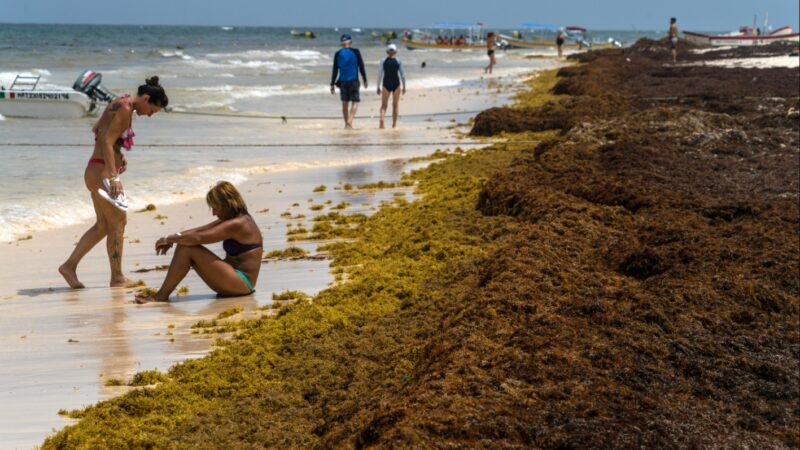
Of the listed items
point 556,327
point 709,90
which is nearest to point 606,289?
point 556,327

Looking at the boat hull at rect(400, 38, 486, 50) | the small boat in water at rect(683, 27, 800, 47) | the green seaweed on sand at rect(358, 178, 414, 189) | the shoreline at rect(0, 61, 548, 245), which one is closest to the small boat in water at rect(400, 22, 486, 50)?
the boat hull at rect(400, 38, 486, 50)

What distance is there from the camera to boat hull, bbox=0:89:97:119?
22078 millimetres

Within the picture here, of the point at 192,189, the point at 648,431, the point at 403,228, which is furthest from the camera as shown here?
the point at 192,189

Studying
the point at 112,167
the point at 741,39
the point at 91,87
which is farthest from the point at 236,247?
the point at 741,39

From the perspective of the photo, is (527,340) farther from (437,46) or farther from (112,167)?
(437,46)

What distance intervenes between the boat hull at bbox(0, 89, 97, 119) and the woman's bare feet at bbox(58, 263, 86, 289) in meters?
15.4

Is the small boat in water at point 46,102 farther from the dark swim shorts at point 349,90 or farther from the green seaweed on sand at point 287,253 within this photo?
the green seaweed on sand at point 287,253

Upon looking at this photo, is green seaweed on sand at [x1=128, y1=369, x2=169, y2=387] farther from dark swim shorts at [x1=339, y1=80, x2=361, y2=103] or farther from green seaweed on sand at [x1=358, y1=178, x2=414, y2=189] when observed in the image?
dark swim shorts at [x1=339, y1=80, x2=361, y2=103]

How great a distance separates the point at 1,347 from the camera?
6211 millimetres

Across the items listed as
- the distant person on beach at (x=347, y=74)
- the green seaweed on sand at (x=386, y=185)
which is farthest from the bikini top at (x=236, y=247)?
the distant person on beach at (x=347, y=74)

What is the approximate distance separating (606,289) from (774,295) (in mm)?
992

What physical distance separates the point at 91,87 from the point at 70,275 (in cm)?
1624

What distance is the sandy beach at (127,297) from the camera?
5.46 metres

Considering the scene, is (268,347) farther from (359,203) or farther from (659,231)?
(359,203)
